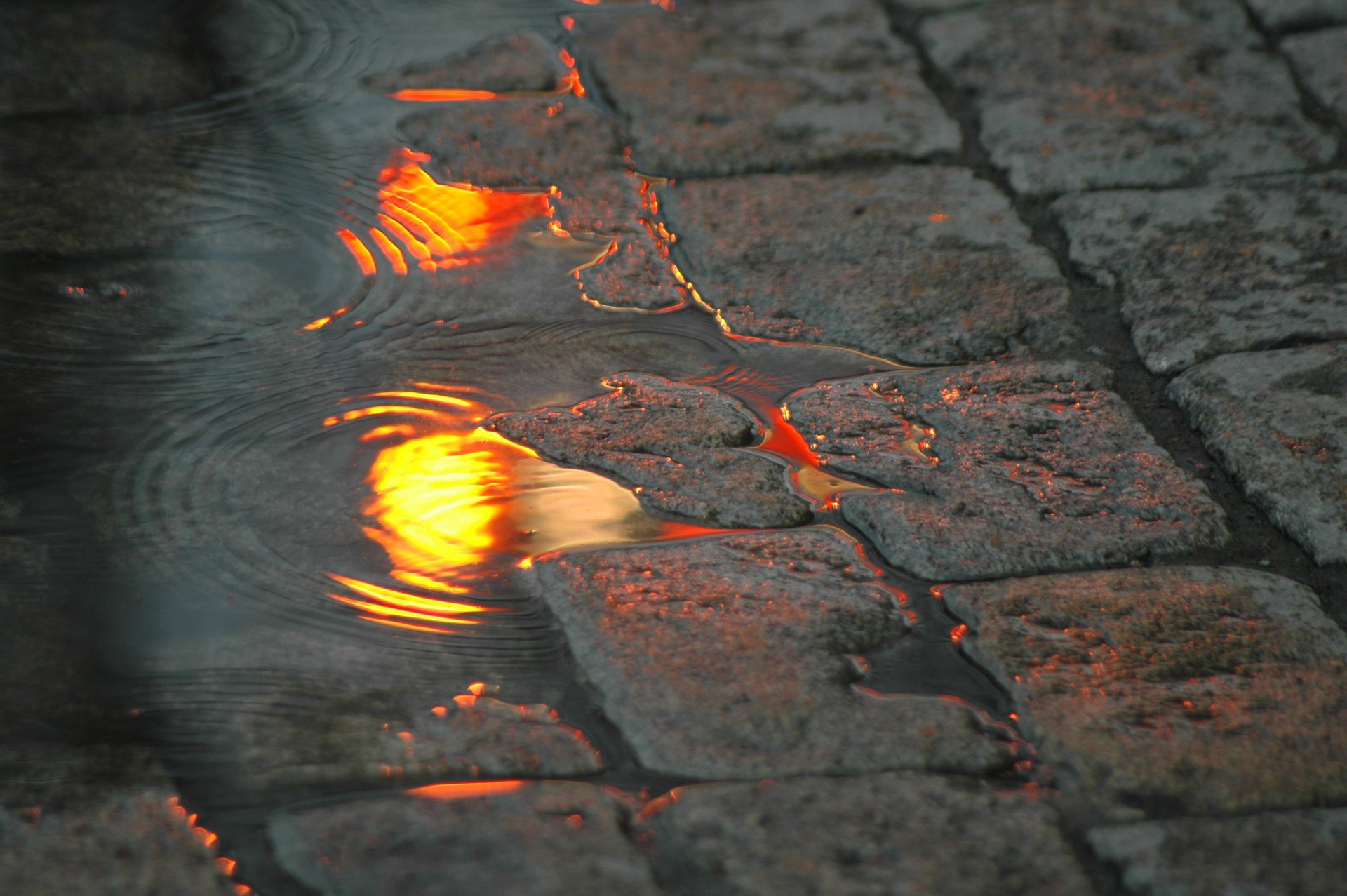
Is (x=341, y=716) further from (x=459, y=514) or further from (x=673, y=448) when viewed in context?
(x=673, y=448)

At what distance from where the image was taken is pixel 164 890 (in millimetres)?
1028

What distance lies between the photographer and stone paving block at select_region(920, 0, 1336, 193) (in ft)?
7.26

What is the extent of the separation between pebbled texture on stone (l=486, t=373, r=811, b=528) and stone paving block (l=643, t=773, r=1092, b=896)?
444mm

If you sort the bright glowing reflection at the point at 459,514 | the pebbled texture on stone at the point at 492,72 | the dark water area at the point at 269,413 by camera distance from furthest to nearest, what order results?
1. the pebbled texture on stone at the point at 492,72
2. the bright glowing reflection at the point at 459,514
3. the dark water area at the point at 269,413

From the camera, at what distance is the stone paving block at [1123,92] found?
7.26 feet

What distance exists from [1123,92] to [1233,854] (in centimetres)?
183

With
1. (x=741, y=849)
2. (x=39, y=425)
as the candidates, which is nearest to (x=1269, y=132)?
(x=741, y=849)

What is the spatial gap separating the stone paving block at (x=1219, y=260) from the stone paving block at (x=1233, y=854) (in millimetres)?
843

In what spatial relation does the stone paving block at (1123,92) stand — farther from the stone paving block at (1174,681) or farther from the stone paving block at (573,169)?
the stone paving block at (1174,681)

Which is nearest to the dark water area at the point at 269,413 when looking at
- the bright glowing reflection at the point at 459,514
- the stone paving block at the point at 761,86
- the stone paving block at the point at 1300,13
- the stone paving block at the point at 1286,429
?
the bright glowing reflection at the point at 459,514

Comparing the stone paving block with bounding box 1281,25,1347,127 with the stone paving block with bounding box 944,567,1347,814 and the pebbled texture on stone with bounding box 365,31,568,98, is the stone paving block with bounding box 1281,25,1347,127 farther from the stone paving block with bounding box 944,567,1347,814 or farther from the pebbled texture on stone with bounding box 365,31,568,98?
the pebbled texture on stone with bounding box 365,31,568,98

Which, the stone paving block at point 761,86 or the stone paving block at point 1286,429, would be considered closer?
the stone paving block at point 1286,429

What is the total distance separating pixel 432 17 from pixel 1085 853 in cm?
Answer: 249

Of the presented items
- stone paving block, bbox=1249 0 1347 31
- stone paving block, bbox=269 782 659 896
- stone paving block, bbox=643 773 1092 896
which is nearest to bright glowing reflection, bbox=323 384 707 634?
stone paving block, bbox=269 782 659 896
